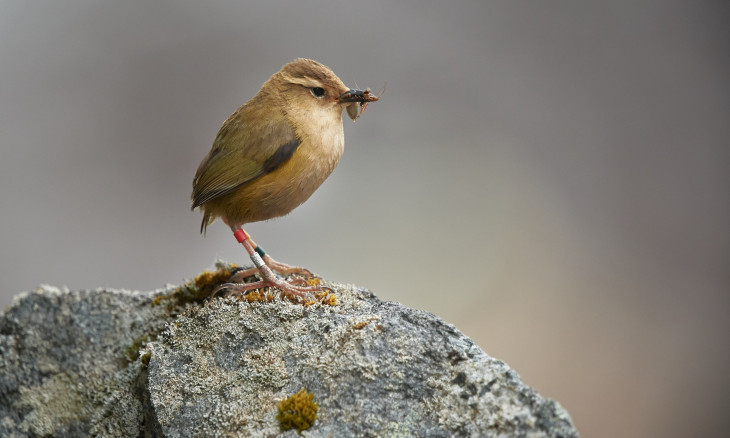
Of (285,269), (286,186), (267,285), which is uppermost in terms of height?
(286,186)

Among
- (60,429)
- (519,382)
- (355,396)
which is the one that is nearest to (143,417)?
(60,429)

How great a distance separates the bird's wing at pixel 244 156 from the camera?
427 centimetres

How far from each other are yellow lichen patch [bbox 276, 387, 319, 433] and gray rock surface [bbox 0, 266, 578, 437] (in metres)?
0.04

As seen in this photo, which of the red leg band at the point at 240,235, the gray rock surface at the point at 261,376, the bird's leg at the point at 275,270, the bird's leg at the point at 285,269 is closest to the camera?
the gray rock surface at the point at 261,376

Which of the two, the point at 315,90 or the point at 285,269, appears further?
the point at 285,269

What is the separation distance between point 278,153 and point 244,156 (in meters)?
0.27

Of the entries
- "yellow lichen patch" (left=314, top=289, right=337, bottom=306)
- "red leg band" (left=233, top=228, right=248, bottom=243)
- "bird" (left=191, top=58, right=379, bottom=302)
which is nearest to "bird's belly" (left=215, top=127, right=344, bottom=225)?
"bird" (left=191, top=58, right=379, bottom=302)

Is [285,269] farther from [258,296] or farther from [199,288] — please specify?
[199,288]

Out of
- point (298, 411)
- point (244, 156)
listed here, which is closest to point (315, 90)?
point (244, 156)

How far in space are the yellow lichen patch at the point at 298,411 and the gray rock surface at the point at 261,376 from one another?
0.04 meters

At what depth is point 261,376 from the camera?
3.72m

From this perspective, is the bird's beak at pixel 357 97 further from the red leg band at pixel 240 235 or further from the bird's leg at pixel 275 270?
the bird's leg at pixel 275 270

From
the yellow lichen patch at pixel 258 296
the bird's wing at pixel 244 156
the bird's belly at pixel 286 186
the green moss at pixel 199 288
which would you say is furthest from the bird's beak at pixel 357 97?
the green moss at pixel 199 288

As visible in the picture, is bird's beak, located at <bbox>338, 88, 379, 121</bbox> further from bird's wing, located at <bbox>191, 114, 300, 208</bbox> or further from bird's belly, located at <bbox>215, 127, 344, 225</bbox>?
bird's wing, located at <bbox>191, 114, 300, 208</bbox>
